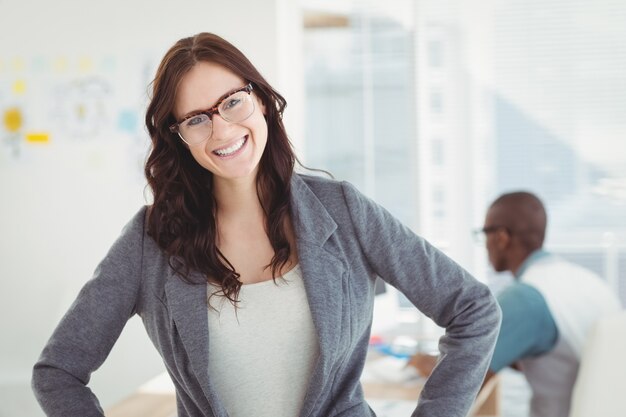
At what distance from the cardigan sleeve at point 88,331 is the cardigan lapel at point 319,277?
307 millimetres

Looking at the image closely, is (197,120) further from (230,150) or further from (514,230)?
(514,230)

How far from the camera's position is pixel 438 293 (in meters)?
1.51

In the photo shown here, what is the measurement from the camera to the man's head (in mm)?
2633

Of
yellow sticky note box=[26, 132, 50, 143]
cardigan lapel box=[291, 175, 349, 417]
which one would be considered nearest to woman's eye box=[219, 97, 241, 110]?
cardigan lapel box=[291, 175, 349, 417]

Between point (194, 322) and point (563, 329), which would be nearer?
point (194, 322)

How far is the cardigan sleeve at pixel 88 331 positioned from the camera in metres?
1.48

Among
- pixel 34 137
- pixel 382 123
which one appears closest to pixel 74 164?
pixel 34 137

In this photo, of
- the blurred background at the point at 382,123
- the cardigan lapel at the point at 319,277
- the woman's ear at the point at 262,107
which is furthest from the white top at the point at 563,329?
the blurred background at the point at 382,123

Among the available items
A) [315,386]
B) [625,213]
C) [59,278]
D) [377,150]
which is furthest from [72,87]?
[315,386]

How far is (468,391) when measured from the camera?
5.00 ft

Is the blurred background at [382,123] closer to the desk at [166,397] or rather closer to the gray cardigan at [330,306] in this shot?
the desk at [166,397]

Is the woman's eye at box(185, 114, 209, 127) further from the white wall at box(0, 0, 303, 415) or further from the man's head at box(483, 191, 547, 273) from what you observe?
the white wall at box(0, 0, 303, 415)

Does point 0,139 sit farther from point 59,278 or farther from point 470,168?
point 470,168

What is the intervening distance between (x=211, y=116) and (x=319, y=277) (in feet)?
1.15
